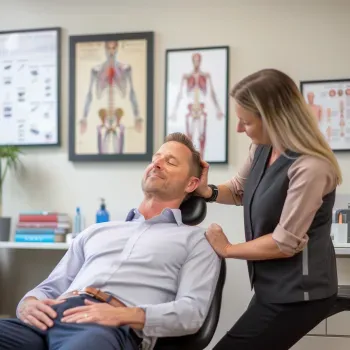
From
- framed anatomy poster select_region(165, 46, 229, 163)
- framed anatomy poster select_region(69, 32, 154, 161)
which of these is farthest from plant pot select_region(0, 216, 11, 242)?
framed anatomy poster select_region(165, 46, 229, 163)

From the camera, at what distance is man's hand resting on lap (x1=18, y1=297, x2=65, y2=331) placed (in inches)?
61.5

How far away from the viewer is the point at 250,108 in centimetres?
158

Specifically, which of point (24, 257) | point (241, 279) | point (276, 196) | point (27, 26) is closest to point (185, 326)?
point (276, 196)

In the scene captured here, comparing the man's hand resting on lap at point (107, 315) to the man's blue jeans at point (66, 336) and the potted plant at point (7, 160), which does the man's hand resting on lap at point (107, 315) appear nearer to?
the man's blue jeans at point (66, 336)

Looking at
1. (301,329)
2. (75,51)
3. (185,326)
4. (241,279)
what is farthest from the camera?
(75,51)

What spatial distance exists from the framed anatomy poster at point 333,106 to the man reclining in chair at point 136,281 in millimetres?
1249

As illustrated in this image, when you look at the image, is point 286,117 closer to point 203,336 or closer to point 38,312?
point 203,336

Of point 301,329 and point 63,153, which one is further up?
point 63,153

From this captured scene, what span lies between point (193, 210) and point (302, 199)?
0.48 meters

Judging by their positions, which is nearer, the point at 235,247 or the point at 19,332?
the point at 19,332

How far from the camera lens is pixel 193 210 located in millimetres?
1883

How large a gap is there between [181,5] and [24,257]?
1.84 m

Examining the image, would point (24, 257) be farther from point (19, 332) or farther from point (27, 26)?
point (19, 332)

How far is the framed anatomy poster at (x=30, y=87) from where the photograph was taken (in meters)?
3.24
